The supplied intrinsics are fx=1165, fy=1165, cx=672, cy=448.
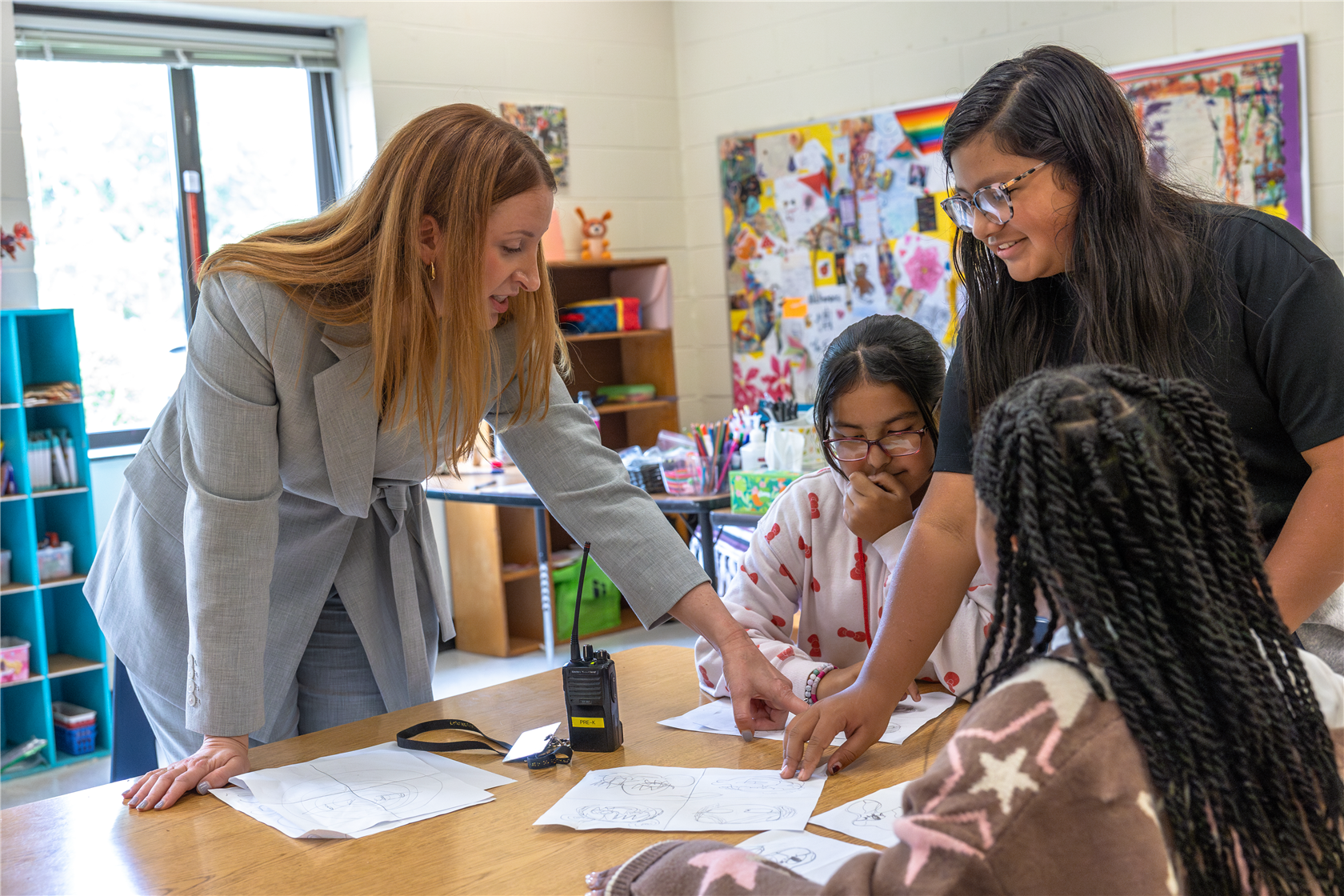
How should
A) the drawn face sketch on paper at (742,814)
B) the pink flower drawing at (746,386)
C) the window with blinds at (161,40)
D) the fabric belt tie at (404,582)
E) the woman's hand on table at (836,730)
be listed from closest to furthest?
the drawn face sketch on paper at (742,814)
the woman's hand on table at (836,730)
the fabric belt tie at (404,582)
the window with blinds at (161,40)
the pink flower drawing at (746,386)

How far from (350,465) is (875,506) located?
68 centimetres

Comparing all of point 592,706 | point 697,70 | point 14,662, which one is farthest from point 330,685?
point 697,70

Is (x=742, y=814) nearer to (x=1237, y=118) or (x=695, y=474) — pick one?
(x=695, y=474)

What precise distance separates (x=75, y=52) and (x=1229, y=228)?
394cm

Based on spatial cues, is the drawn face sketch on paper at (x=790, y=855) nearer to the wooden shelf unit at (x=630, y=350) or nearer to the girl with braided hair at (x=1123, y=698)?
the girl with braided hair at (x=1123, y=698)

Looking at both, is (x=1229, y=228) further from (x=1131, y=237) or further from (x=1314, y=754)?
(x=1314, y=754)

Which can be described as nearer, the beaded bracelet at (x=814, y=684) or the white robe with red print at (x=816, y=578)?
the beaded bracelet at (x=814, y=684)

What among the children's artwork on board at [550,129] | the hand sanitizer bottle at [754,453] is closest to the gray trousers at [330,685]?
the hand sanitizer bottle at [754,453]

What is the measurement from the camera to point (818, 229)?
15.5 ft

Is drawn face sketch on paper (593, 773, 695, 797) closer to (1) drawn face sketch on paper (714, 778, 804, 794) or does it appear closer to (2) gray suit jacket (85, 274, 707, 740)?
(1) drawn face sketch on paper (714, 778, 804, 794)

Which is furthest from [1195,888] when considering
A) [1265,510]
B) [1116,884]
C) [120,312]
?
[120,312]

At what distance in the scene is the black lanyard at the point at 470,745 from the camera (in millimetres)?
1237

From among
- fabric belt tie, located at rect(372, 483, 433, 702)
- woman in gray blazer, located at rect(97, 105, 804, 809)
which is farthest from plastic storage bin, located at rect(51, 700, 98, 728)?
fabric belt tie, located at rect(372, 483, 433, 702)

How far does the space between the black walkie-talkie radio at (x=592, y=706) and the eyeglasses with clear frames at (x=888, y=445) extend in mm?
493
